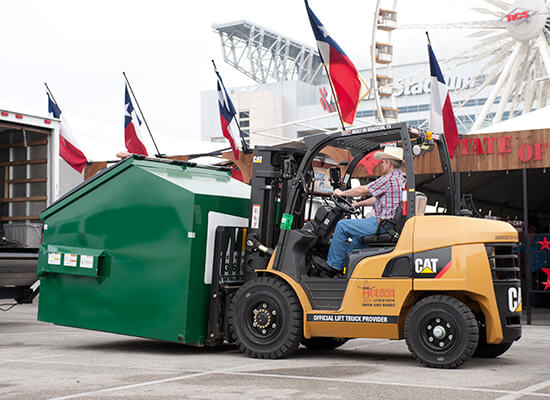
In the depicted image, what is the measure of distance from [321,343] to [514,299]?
2.54 metres

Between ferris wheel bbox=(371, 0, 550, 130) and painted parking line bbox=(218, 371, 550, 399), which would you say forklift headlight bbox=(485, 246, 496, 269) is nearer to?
painted parking line bbox=(218, 371, 550, 399)

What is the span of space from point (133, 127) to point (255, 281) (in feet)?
35.8

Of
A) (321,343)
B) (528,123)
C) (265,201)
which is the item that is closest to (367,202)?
(265,201)

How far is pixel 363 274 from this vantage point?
7680mm

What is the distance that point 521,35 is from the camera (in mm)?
26109

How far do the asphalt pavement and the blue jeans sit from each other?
106 centimetres

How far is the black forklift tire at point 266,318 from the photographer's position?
7.99m

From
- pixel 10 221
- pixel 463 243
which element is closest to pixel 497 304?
pixel 463 243

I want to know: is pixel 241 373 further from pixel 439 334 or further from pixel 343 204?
pixel 343 204

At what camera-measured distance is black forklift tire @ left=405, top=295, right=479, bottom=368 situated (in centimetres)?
721

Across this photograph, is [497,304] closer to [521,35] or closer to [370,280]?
[370,280]

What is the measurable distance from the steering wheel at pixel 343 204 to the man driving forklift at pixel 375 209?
0.13 meters

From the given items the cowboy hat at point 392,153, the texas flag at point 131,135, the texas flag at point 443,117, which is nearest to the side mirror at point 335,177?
the cowboy hat at point 392,153

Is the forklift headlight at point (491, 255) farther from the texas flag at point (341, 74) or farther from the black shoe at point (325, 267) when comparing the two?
the texas flag at point (341, 74)
